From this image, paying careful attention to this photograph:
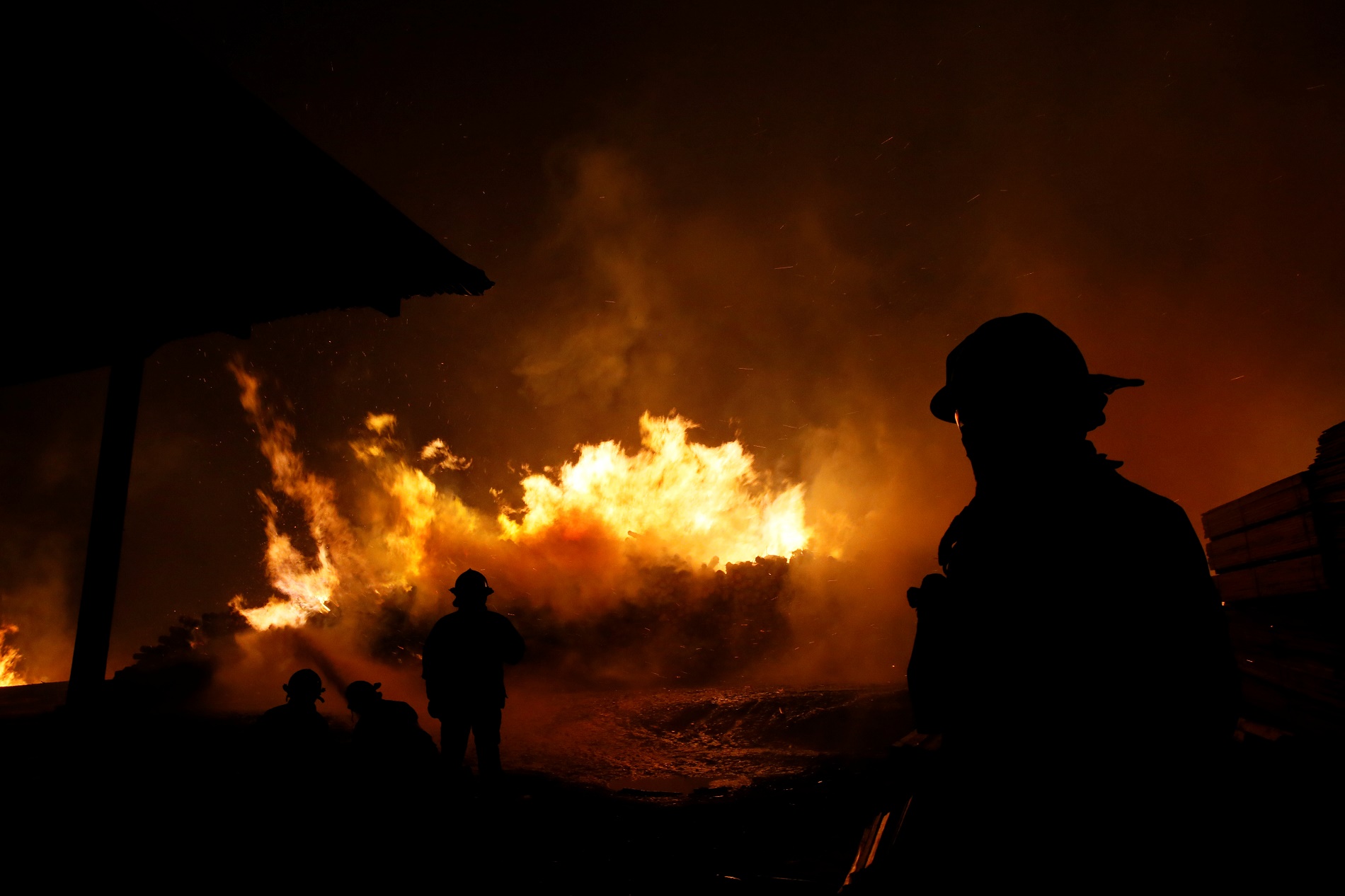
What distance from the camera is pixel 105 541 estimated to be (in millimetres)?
3631

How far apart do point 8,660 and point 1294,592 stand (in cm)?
6460

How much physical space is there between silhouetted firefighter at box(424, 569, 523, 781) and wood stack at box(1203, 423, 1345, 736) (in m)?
5.23

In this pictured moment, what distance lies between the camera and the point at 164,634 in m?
20.3

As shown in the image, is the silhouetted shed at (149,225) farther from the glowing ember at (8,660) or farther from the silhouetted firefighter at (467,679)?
the glowing ember at (8,660)

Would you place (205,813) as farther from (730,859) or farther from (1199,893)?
(1199,893)

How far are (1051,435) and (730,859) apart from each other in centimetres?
424

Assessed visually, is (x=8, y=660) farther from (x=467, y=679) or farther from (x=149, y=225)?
(x=149, y=225)

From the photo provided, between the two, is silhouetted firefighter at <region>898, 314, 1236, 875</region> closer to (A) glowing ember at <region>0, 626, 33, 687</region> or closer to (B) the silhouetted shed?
(B) the silhouetted shed

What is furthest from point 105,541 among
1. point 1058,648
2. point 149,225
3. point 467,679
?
point 1058,648

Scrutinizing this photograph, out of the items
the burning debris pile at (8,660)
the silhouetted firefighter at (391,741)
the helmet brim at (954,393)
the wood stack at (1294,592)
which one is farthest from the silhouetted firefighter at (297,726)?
the burning debris pile at (8,660)

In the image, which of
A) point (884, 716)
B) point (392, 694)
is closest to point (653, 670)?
point (392, 694)

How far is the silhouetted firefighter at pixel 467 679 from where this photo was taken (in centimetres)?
516

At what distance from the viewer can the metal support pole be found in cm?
359

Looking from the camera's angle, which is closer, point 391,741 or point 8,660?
point 391,741
